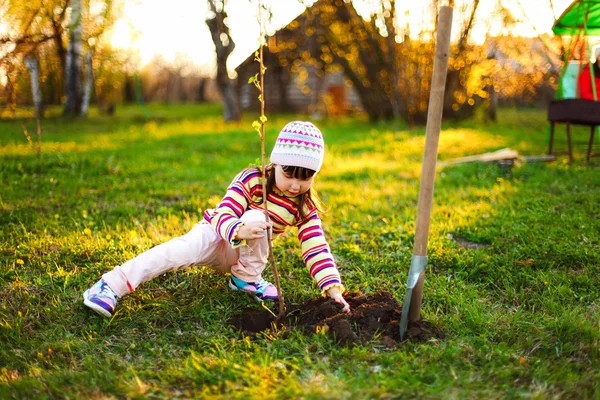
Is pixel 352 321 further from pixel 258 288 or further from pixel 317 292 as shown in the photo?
pixel 258 288

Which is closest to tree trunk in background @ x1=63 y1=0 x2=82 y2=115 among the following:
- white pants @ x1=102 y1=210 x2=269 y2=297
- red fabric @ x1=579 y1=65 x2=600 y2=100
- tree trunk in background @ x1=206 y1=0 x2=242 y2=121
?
tree trunk in background @ x1=206 y1=0 x2=242 y2=121

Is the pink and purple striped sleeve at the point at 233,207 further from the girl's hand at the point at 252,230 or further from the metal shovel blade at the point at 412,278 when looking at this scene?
the metal shovel blade at the point at 412,278

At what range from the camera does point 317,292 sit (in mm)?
2922

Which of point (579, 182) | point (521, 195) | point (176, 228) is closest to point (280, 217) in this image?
point (176, 228)

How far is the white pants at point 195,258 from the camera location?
2.57 metres

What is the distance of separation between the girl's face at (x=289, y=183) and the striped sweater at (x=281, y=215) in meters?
0.12

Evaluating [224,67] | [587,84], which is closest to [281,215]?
[587,84]

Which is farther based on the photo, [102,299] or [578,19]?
[578,19]

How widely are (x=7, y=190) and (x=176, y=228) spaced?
6.51 feet

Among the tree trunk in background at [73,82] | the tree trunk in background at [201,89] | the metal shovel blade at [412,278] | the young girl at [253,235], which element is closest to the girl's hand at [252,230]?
the young girl at [253,235]

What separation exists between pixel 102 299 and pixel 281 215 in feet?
3.22

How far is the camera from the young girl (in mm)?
2486

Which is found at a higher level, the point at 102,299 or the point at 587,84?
the point at 587,84

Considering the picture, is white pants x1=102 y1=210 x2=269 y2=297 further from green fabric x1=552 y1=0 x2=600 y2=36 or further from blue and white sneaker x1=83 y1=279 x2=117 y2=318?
green fabric x1=552 y1=0 x2=600 y2=36
